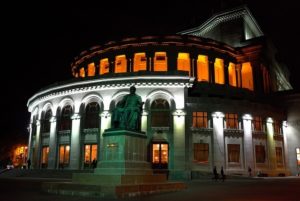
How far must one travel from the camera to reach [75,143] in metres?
36.7

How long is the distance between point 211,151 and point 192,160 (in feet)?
8.75

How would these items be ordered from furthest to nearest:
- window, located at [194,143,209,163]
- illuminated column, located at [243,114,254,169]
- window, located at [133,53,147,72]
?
window, located at [133,53,147,72] < illuminated column, located at [243,114,254,169] < window, located at [194,143,209,163]

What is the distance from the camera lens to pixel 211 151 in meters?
35.6

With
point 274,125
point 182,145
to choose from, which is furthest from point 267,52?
point 182,145

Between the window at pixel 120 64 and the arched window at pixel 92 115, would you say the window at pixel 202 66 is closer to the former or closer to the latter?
the window at pixel 120 64

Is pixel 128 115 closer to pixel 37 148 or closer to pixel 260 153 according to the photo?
pixel 260 153

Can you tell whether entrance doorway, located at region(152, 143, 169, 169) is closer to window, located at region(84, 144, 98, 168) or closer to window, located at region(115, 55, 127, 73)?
window, located at region(84, 144, 98, 168)

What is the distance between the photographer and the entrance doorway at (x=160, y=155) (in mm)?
33312

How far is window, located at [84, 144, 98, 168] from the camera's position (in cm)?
3591

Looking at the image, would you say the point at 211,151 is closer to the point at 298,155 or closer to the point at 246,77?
the point at 298,155

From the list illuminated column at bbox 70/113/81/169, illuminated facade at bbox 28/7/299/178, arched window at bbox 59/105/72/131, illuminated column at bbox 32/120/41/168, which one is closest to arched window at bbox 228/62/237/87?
illuminated facade at bbox 28/7/299/178

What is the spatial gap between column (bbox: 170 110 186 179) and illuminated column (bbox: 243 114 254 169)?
881 centimetres

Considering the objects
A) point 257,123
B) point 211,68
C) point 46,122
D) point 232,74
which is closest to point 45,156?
point 46,122

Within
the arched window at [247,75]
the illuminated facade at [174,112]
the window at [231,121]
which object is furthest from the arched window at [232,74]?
the window at [231,121]
